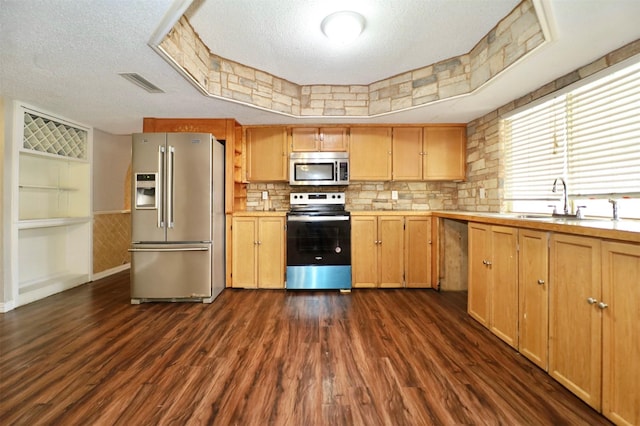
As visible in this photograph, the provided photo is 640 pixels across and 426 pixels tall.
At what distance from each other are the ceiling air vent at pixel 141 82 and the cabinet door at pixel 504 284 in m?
3.35

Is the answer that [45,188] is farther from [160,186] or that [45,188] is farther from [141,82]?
[141,82]

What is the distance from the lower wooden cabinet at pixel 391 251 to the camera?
358 cm

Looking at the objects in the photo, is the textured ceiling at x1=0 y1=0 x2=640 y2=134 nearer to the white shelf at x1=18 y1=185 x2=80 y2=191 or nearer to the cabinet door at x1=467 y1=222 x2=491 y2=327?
the white shelf at x1=18 y1=185 x2=80 y2=191

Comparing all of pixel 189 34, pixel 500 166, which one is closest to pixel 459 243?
pixel 500 166

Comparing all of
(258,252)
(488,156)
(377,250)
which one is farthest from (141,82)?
(488,156)

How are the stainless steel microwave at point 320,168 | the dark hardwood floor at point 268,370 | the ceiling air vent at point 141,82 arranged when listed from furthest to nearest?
the stainless steel microwave at point 320,168 < the ceiling air vent at point 141,82 < the dark hardwood floor at point 268,370

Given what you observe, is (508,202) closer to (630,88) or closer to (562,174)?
(562,174)

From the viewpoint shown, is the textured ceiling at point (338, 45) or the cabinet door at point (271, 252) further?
the cabinet door at point (271, 252)

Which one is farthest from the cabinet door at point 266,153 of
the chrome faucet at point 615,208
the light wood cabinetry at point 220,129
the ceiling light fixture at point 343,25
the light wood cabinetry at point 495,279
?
the chrome faucet at point 615,208

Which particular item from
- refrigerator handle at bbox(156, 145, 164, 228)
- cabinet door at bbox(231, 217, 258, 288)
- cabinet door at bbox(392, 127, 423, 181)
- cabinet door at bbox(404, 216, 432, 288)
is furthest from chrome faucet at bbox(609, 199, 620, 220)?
refrigerator handle at bbox(156, 145, 164, 228)

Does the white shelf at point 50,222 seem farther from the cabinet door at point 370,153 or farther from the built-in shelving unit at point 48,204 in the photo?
the cabinet door at point 370,153

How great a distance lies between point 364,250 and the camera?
3.60m

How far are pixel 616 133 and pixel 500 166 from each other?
117cm

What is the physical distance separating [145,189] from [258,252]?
4.94 ft
